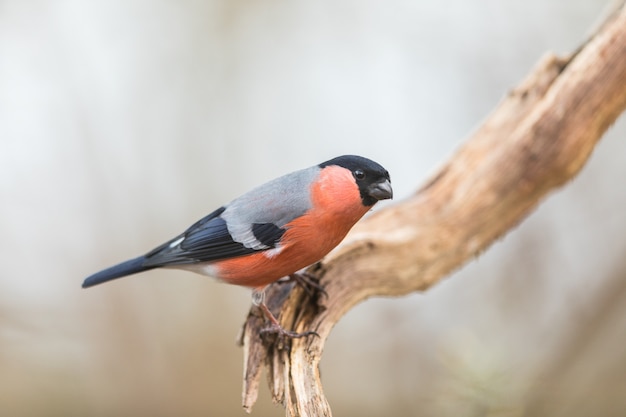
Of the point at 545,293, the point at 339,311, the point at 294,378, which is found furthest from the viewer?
the point at 545,293

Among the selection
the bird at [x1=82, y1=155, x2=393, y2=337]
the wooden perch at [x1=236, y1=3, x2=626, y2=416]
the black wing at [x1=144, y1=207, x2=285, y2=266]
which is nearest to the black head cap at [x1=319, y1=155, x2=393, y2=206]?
the bird at [x1=82, y1=155, x2=393, y2=337]

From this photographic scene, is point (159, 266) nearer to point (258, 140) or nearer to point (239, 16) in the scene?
point (258, 140)

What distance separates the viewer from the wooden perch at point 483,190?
3.34 m

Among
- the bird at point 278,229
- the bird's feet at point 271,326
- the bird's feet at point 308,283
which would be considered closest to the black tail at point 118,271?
the bird at point 278,229

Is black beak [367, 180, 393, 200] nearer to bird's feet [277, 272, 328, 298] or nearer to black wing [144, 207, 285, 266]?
black wing [144, 207, 285, 266]

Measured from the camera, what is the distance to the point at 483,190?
3574 mm

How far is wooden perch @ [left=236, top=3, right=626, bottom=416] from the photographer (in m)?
3.34

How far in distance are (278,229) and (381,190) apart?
0.51m

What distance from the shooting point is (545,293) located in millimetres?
4836

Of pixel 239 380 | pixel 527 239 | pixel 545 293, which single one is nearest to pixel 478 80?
pixel 527 239

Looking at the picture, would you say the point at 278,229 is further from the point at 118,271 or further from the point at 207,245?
the point at 118,271

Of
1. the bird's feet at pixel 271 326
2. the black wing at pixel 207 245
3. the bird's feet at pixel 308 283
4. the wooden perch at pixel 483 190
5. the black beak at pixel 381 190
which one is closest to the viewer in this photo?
the black beak at pixel 381 190

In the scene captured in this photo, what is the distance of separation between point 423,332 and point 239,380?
138 cm

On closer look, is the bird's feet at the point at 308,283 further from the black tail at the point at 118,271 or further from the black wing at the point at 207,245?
the black tail at the point at 118,271
